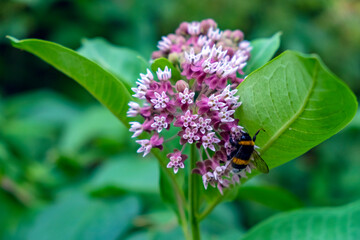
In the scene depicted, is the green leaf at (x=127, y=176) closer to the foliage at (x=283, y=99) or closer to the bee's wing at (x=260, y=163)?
the foliage at (x=283, y=99)

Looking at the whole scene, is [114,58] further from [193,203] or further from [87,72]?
[193,203]

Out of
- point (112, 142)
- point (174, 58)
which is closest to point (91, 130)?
point (112, 142)

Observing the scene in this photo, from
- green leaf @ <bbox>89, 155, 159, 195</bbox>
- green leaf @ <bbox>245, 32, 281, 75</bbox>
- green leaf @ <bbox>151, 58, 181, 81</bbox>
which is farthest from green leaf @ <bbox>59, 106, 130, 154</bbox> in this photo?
green leaf @ <bbox>151, 58, 181, 81</bbox>

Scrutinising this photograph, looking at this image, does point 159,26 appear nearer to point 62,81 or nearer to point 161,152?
point 62,81

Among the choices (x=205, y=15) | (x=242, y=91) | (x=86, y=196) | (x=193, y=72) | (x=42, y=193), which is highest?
(x=205, y=15)

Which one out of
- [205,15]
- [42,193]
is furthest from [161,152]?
[205,15]

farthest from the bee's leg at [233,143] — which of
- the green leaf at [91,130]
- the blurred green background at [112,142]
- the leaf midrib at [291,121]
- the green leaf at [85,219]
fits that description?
the green leaf at [91,130]
